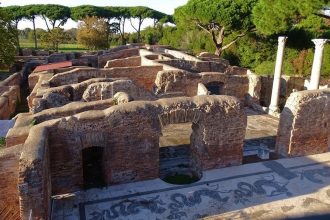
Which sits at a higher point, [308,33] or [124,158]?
[308,33]

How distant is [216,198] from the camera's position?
979 centimetres

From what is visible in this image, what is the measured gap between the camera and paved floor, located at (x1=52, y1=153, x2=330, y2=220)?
357 inches

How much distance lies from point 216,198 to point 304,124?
189 inches

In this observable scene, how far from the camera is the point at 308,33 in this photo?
2989 cm

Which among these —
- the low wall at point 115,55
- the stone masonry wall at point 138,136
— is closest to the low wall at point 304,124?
the stone masonry wall at point 138,136

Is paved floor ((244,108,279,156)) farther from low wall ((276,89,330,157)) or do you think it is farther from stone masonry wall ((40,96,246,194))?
stone masonry wall ((40,96,246,194))

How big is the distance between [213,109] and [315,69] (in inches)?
348

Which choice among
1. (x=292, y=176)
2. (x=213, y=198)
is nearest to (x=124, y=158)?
(x=213, y=198)

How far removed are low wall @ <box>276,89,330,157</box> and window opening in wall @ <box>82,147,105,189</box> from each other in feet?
→ 21.1

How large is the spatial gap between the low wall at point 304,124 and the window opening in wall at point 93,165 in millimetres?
6419

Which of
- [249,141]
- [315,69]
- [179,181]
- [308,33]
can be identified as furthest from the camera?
[308,33]

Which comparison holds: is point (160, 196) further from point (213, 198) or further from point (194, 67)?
point (194, 67)

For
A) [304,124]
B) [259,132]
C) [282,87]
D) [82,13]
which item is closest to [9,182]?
[304,124]

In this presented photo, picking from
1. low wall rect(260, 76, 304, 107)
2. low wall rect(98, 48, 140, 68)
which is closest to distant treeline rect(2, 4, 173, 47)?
low wall rect(98, 48, 140, 68)
